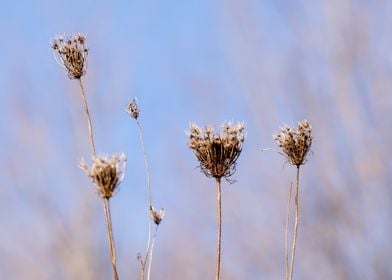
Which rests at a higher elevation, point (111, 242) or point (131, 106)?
point (131, 106)

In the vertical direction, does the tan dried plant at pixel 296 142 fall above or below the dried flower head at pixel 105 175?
above

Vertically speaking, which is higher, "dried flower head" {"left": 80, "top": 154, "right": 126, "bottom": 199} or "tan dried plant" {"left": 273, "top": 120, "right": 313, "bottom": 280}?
"tan dried plant" {"left": 273, "top": 120, "right": 313, "bottom": 280}

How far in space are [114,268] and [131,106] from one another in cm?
74

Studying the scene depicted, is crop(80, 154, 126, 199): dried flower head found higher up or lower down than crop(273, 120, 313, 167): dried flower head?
lower down

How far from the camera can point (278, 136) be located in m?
Result: 2.81

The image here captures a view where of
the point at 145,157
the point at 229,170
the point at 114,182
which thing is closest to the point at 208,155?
the point at 229,170

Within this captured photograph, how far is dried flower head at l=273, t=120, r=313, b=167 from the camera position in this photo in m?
2.74

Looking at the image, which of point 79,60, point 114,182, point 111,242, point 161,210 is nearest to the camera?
point 114,182

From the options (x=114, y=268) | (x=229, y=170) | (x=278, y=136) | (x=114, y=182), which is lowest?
(x=114, y=268)

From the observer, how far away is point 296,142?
275 centimetres

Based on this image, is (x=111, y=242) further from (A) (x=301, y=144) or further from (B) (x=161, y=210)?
(A) (x=301, y=144)

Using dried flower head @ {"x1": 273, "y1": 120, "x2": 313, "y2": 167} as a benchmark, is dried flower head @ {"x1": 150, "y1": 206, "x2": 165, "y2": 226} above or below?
below

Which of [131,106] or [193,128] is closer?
[193,128]

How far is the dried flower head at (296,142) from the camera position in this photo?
2740 millimetres
